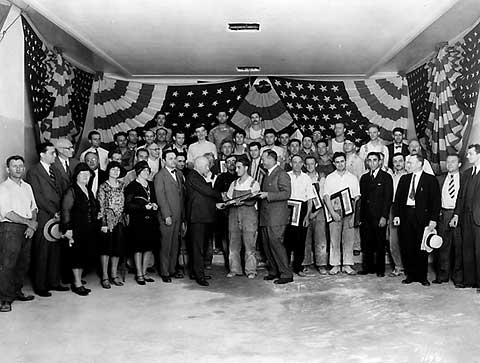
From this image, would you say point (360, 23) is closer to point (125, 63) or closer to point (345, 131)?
point (345, 131)

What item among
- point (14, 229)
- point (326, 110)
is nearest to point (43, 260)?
point (14, 229)

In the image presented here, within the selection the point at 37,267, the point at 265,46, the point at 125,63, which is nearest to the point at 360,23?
the point at 265,46

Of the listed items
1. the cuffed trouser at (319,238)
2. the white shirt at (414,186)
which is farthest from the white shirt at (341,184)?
the white shirt at (414,186)

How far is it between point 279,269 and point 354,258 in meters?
1.68

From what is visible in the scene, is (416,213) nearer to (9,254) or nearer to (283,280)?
(283,280)

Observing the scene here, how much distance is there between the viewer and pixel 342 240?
7.34 metres

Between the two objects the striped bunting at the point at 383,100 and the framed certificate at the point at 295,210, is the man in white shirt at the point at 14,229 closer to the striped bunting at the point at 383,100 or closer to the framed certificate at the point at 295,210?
the framed certificate at the point at 295,210

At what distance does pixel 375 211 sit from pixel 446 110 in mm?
1898

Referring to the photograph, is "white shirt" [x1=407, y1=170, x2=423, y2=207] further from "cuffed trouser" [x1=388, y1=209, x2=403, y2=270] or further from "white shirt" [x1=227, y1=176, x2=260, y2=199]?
"white shirt" [x1=227, y1=176, x2=260, y2=199]

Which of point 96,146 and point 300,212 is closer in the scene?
point 300,212

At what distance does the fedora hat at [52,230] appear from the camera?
6.16 m

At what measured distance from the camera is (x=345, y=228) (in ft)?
23.9

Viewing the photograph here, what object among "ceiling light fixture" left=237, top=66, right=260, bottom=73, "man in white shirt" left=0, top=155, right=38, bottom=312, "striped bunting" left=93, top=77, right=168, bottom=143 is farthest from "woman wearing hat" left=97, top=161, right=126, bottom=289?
"ceiling light fixture" left=237, top=66, right=260, bottom=73

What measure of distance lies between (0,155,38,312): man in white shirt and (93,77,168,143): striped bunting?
3887mm
